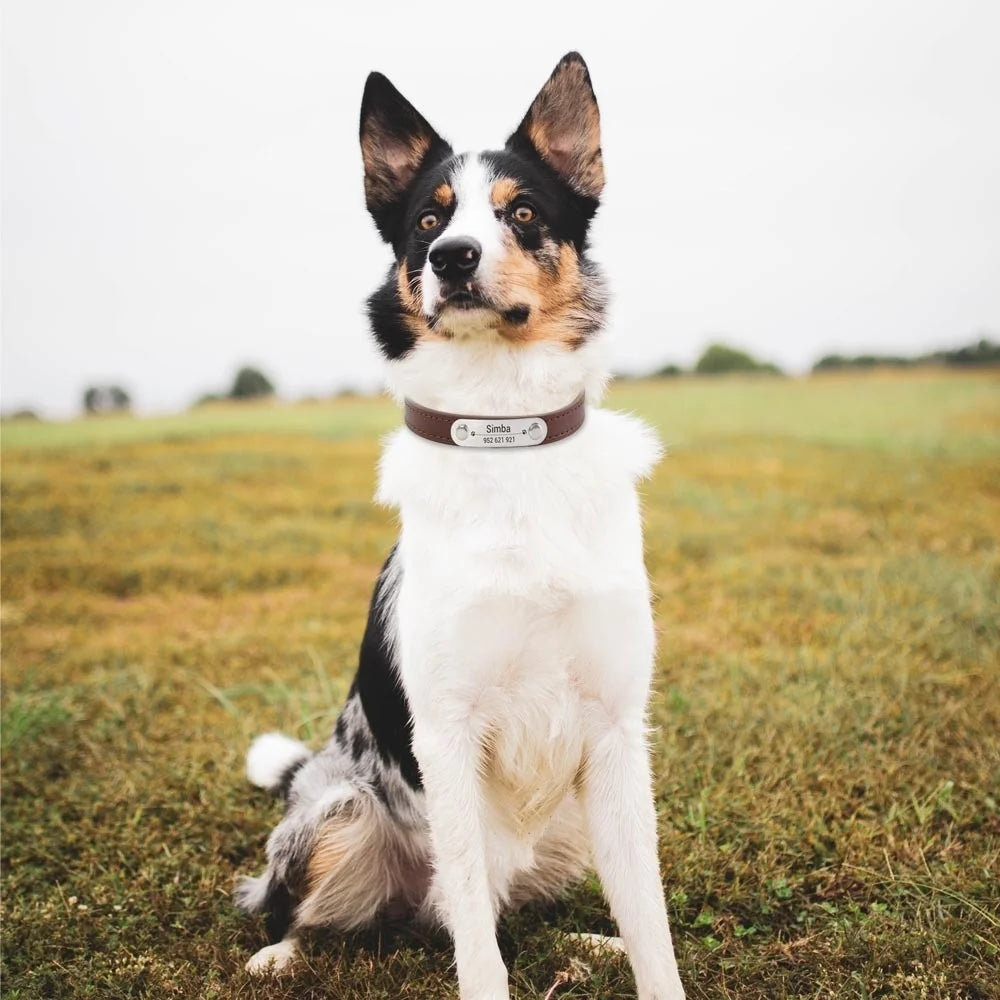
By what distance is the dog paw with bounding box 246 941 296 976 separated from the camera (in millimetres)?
2781

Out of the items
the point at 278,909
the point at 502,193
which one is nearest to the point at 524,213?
the point at 502,193

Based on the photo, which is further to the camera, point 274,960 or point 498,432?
point 274,960

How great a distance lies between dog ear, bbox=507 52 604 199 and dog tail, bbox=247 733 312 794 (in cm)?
235

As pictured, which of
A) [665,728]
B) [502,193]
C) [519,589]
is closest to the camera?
[519,589]

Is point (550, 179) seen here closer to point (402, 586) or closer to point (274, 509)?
point (402, 586)

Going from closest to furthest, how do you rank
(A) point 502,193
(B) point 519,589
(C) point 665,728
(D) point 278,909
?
(B) point 519,589 → (A) point 502,193 → (D) point 278,909 → (C) point 665,728

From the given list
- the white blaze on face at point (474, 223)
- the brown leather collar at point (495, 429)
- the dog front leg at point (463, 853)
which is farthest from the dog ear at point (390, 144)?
the dog front leg at point (463, 853)

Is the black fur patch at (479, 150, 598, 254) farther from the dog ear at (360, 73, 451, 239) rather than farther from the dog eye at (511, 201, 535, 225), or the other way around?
the dog ear at (360, 73, 451, 239)

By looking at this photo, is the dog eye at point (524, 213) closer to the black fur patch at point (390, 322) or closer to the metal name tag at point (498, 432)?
the black fur patch at point (390, 322)

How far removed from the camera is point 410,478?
8.33 ft

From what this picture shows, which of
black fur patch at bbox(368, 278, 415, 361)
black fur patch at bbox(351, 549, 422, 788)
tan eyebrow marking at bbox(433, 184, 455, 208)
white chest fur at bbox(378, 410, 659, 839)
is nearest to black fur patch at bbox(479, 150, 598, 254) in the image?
tan eyebrow marking at bbox(433, 184, 455, 208)

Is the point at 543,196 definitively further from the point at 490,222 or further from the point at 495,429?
the point at 495,429

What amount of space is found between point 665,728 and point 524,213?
2481 millimetres

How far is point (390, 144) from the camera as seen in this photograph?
2.82m
